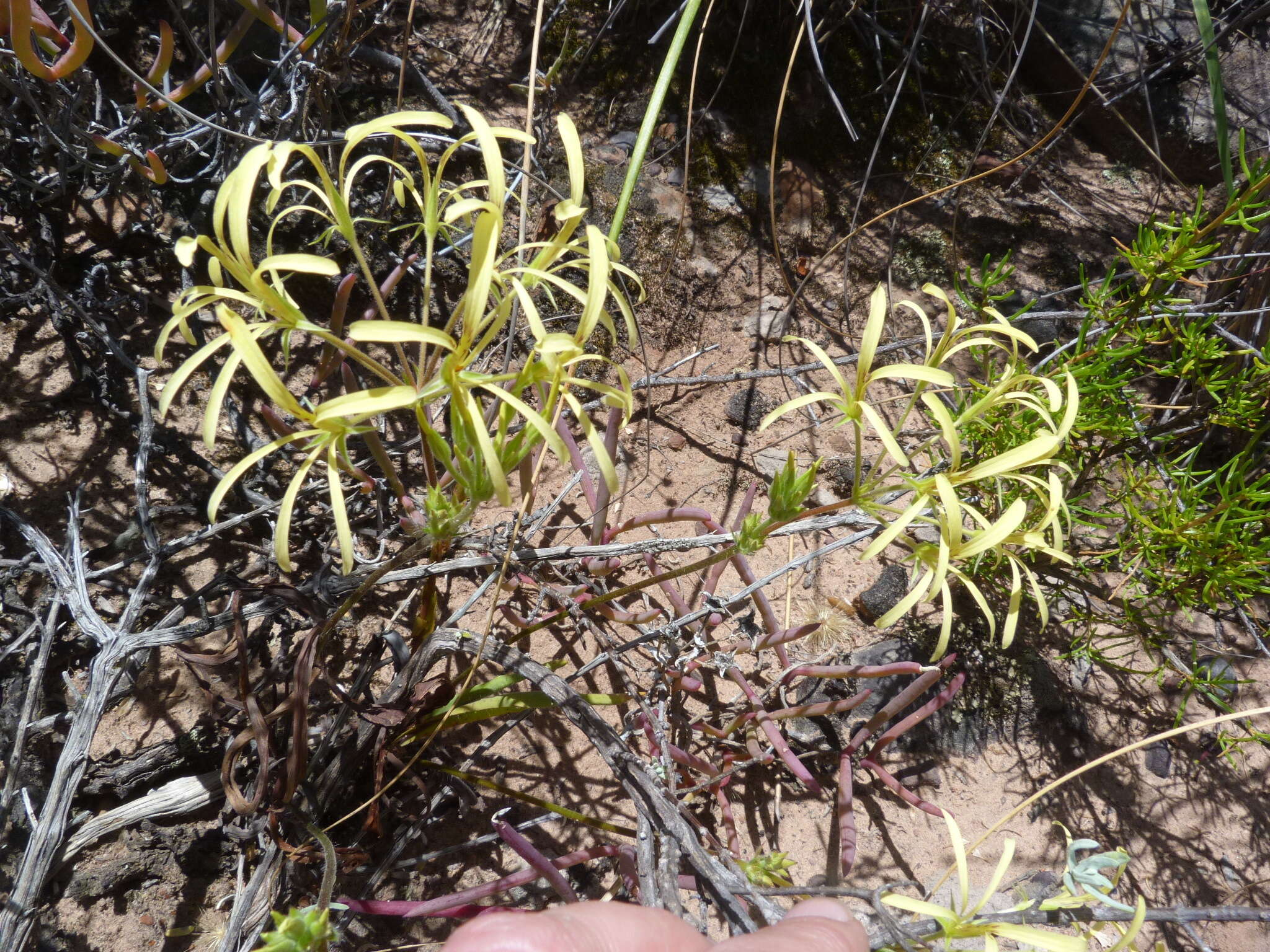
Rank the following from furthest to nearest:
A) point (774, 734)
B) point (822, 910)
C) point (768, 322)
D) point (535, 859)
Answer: point (768, 322), point (774, 734), point (535, 859), point (822, 910)

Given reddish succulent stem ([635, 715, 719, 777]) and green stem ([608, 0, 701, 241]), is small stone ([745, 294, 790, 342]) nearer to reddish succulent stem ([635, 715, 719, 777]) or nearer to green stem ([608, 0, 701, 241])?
green stem ([608, 0, 701, 241])

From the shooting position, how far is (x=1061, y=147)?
8.12 ft

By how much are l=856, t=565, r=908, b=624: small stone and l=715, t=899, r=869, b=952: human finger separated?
0.96 metres

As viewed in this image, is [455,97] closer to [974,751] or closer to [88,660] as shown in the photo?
[88,660]

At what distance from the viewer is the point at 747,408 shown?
2.11m

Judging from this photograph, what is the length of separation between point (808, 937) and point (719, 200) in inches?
77.2

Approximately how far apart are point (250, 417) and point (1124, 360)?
2.21 metres

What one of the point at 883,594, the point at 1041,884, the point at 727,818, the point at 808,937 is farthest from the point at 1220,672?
the point at 808,937

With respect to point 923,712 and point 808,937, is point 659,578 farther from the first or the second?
point 923,712

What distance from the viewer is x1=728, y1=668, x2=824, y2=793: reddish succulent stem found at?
157 cm

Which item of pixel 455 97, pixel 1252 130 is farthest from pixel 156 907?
pixel 1252 130

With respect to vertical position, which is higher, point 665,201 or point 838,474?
point 665,201

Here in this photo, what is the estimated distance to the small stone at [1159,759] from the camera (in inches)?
76.4

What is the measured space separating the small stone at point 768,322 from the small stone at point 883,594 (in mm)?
771
